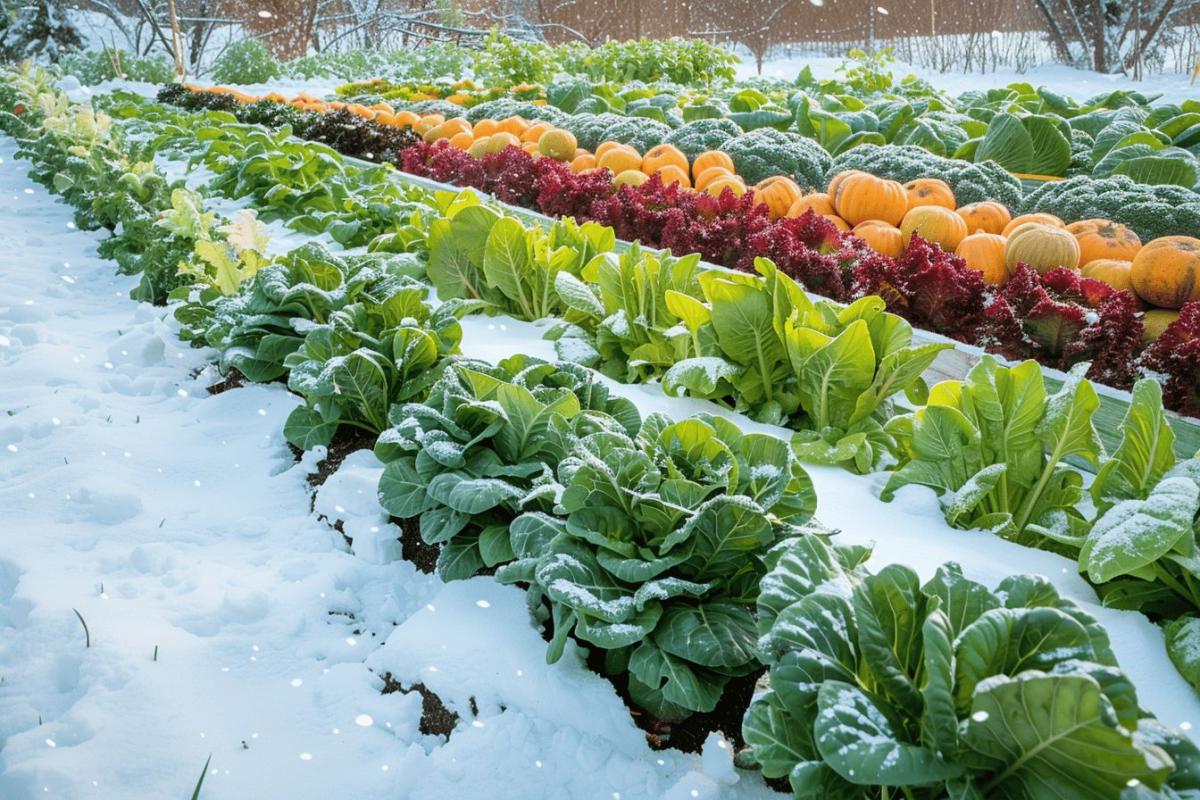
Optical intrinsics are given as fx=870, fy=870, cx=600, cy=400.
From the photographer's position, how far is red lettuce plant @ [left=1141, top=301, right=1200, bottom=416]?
2203 millimetres

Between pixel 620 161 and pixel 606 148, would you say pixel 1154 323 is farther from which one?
pixel 606 148

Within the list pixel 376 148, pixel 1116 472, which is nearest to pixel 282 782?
pixel 1116 472

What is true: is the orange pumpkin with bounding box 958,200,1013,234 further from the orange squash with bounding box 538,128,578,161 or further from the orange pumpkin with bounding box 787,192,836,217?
the orange squash with bounding box 538,128,578,161

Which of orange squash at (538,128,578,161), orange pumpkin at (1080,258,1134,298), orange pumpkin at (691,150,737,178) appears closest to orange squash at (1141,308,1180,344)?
orange pumpkin at (1080,258,1134,298)

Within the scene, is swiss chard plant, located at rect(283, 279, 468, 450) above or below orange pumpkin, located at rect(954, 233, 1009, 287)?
below

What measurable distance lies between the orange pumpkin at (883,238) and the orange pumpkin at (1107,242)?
0.60 m

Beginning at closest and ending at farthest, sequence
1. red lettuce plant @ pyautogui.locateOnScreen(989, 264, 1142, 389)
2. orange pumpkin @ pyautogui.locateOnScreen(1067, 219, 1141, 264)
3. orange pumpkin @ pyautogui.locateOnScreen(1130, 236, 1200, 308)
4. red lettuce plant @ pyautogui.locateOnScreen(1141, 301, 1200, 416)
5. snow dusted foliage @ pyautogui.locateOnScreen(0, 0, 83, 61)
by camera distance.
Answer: red lettuce plant @ pyautogui.locateOnScreen(1141, 301, 1200, 416), red lettuce plant @ pyautogui.locateOnScreen(989, 264, 1142, 389), orange pumpkin @ pyautogui.locateOnScreen(1130, 236, 1200, 308), orange pumpkin @ pyautogui.locateOnScreen(1067, 219, 1141, 264), snow dusted foliage @ pyautogui.locateOnScreen(0, 0, 83, 61)

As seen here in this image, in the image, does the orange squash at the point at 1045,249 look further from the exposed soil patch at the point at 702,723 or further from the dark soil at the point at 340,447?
the dark soil at the point at 340,447

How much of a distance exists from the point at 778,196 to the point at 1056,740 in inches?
126

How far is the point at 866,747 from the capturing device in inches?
40.4

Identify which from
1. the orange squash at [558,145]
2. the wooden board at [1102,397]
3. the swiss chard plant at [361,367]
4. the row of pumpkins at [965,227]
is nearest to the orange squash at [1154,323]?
the row of pumpkins at [965,227]

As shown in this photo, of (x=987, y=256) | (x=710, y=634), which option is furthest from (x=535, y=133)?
(x=710, y=634)

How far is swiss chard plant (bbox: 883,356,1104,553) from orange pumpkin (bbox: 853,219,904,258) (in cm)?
150

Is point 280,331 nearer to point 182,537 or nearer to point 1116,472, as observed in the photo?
point 182,537
